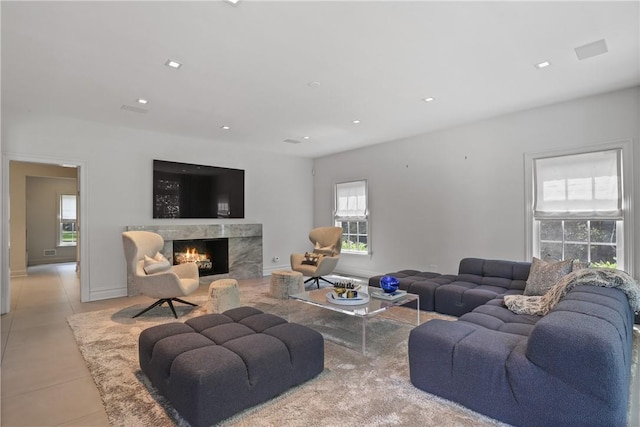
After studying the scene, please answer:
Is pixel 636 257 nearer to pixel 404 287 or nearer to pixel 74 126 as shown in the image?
pixel 404 287

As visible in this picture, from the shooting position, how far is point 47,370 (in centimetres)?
260

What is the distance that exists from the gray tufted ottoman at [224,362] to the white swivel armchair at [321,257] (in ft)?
9.03

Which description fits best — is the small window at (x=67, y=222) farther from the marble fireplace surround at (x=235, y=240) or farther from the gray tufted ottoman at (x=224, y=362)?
the gray tufted ottoman at (x=224, y=362)

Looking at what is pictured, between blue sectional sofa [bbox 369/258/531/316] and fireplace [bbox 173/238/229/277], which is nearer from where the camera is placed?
blue sectional sofa [bbox 369/258/531/316]

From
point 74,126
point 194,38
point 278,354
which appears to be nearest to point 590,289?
point 278,354

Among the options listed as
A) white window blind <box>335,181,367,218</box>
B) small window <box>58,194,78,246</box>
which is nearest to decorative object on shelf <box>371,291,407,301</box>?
white window blind <box>335,181,367,218</box>

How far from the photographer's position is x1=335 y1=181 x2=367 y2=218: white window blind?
6.75 metres

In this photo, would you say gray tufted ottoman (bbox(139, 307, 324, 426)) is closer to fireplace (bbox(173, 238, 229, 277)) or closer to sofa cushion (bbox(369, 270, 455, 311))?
sofa cushion (bbox(369, 270, 455, 311))

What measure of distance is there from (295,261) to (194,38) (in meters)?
3.84

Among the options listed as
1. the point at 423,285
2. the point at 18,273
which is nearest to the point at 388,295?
the point at 423,285

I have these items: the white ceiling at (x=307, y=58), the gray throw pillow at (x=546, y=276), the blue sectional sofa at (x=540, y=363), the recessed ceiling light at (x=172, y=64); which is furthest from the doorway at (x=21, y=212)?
the gray throw pillow at (x=546, y=276)

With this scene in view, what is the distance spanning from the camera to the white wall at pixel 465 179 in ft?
13.2

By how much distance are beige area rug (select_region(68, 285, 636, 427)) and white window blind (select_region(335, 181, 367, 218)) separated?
3.42 meters

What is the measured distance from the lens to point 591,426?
64.6 inches
